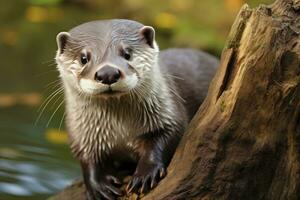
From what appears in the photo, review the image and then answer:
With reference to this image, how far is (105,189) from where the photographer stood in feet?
10.5

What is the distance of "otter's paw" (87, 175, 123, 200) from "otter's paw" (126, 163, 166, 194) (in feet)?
0.30

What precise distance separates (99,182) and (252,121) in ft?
2.56

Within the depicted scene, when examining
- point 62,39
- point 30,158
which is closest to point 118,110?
point 62,39

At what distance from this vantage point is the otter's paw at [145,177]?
3.01 meters

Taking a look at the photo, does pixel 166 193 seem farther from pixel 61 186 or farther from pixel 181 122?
pixel 61 186

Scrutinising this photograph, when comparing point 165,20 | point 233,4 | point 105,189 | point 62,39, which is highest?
point 62,39

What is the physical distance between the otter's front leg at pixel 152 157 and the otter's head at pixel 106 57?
0.88 ft

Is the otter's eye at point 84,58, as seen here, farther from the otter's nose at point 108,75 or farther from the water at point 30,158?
the water at point 30,158

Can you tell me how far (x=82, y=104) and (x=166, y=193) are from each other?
1.89 feet

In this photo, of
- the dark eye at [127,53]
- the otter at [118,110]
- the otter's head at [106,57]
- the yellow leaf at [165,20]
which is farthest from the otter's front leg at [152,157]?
the yellow leaf at [165,20]

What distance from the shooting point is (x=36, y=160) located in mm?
5176

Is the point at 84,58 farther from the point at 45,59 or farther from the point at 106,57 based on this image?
the point at 45,59

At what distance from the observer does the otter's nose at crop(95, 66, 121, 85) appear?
109 inches

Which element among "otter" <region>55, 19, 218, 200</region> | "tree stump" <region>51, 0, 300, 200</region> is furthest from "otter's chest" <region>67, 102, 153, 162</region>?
"tree stump" <region>51, 0, 300, 200</region>
